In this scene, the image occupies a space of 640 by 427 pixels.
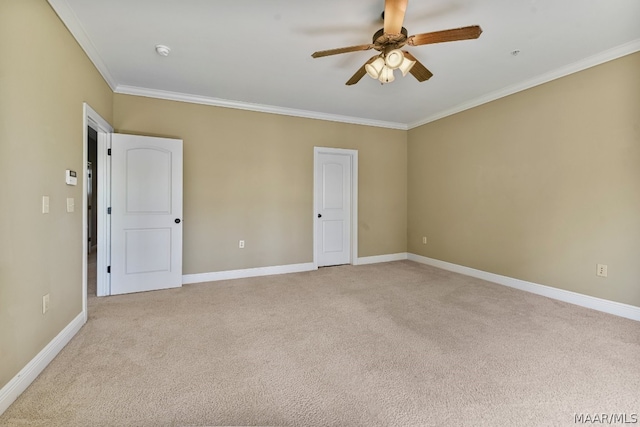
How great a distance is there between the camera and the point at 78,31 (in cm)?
244

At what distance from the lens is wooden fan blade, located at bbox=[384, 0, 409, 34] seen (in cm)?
187

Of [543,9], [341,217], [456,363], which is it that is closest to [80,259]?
[456,363]

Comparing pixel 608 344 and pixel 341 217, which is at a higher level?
pixel 341 217

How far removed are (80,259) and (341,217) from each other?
364 centimetres

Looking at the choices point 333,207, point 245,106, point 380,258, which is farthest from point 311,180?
point 380,258

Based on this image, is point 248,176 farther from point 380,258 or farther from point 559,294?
point 559,294

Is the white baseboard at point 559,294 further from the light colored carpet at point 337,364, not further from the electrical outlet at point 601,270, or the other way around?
the electrical outlet at point 601,270

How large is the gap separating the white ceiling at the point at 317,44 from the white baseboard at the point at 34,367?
249 cm

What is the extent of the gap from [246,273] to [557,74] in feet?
15.6

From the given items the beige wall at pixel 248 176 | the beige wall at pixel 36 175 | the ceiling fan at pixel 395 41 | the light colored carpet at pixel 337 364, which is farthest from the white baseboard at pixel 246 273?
the ceiling fan at pixel 395 41

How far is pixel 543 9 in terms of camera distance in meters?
2.21

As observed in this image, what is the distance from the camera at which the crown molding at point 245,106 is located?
3.75 meters

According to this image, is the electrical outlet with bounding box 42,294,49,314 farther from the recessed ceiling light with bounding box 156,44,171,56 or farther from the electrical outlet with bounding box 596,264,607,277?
the electrical outlet with bounding box 596,264,607,277

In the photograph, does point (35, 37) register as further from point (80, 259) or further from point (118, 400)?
point (118, 400)
